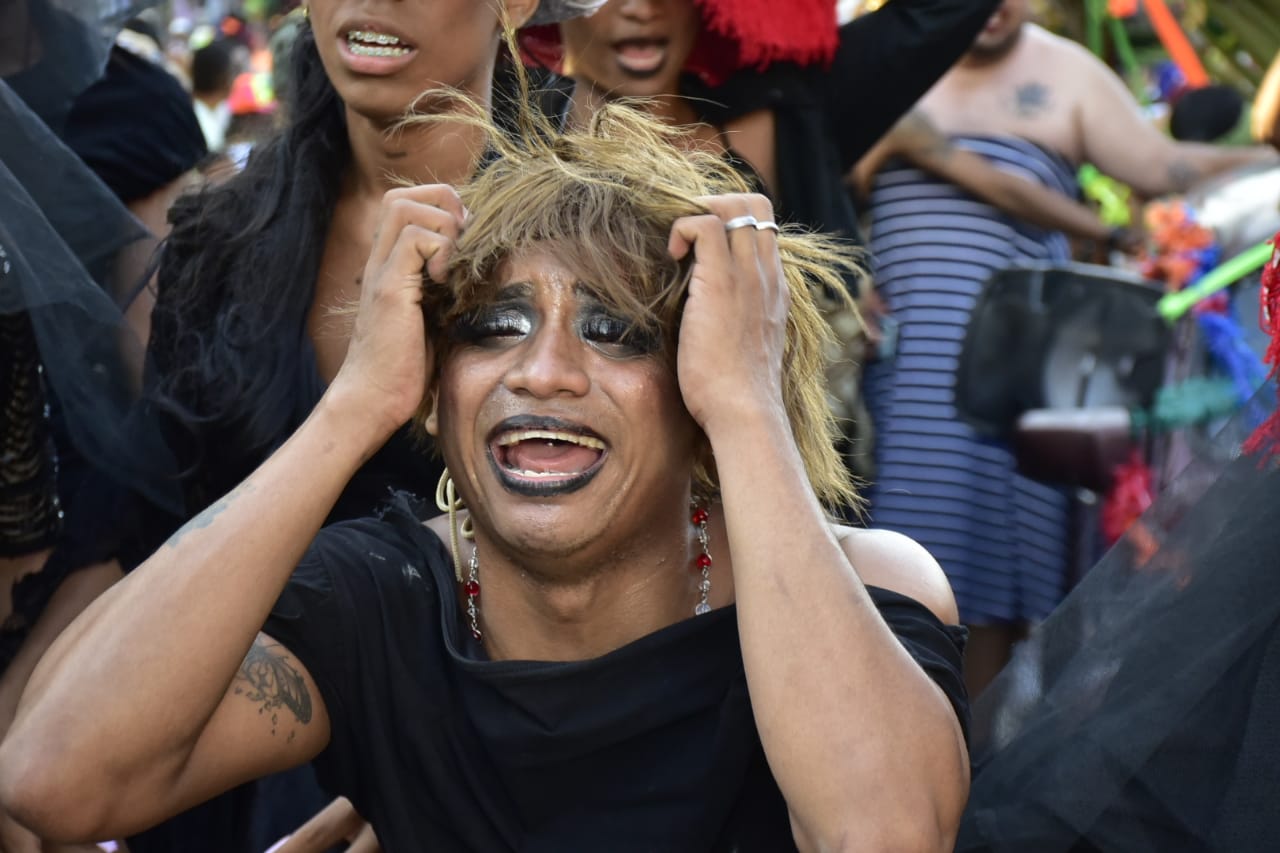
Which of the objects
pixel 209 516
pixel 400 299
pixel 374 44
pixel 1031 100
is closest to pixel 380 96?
pixel 374 44

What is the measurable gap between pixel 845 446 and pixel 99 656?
7.94ft

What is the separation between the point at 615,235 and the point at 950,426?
2374 mm

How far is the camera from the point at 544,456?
7.84 feet

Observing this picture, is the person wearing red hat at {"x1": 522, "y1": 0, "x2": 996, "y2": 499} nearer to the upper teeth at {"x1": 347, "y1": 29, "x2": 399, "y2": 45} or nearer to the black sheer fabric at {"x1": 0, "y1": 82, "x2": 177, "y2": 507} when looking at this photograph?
the upper teeth at {"x1": 347, "y1": 29, "x2": 399, "y2": 45}

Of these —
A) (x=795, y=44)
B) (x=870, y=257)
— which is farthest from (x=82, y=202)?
(x=870, y=257)

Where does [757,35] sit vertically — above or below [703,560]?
above

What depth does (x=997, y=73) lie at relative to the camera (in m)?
5.17

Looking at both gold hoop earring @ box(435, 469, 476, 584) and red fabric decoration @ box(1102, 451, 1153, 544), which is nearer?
gold hoop earring @ box(435, 469, 476, 584)

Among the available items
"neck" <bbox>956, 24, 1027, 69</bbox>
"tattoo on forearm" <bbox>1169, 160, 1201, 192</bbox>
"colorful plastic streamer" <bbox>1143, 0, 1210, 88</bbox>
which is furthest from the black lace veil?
"colorful plastic streamer" <bbox>1143, 0, 1210, 88</bbox>

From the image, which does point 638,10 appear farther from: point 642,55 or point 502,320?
point 502,320

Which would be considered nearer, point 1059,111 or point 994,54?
point 1059,111

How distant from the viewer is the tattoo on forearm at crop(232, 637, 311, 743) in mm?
2365

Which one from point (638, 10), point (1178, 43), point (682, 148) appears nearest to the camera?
point (682, 148)

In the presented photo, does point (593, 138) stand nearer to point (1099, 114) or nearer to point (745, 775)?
point (745, 775)
